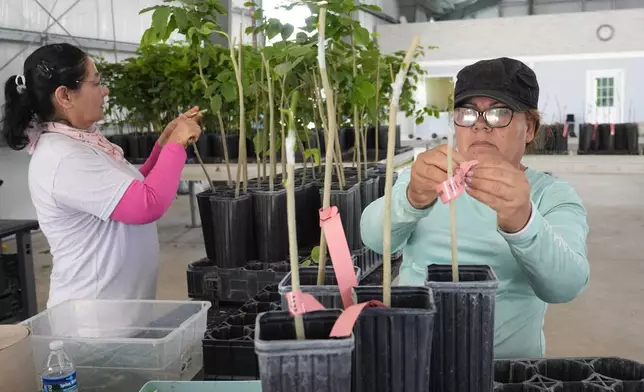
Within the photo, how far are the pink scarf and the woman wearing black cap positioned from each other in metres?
0.78

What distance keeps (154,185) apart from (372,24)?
10.9 metres

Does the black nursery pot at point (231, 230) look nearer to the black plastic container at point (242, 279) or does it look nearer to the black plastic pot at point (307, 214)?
the black plastic container at point (242, 279)

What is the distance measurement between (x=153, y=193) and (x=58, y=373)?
56 cm

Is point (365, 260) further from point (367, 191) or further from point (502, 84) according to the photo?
point (502, 84)

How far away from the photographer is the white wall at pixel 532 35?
9391 millimetres

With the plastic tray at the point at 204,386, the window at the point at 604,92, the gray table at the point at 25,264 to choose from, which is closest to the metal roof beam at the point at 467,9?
the window at the point at 604,92

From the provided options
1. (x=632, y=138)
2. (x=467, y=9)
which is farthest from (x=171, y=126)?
(x=467, y=9)

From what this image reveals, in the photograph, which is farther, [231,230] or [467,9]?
[467,9]

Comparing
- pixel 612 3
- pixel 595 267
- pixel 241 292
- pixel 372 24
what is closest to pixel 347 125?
pixel 595 267

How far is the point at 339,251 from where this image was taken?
0.73m

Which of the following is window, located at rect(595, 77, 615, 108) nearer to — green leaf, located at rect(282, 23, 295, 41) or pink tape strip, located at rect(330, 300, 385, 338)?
green leaf, located at rect(282, 23, 295, 41)

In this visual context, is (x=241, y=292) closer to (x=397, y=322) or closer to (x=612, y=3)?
(x=397, y=322)

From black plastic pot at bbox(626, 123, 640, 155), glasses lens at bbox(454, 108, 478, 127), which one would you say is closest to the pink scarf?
glasses lens at bbox(454, 108, 478, 127)

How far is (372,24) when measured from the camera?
11.7 m
